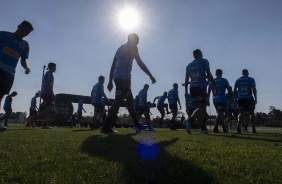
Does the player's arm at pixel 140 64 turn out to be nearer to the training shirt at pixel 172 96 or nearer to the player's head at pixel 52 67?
the player's head at pixel 52 67

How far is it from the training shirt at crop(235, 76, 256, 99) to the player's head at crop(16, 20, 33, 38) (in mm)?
8137

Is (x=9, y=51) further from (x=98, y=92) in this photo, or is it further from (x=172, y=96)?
(x=172, y=96)

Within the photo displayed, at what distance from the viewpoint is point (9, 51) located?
630 centimetres

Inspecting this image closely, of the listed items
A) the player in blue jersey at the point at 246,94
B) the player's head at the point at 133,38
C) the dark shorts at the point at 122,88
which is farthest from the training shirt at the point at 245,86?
the dark shorts at the point at 122,88

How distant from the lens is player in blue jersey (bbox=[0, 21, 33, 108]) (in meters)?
6.10

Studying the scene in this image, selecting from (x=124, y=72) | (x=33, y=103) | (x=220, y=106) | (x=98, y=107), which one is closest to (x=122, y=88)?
(x=124, y=72)

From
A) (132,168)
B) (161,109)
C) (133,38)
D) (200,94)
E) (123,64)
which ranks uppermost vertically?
(133,38)

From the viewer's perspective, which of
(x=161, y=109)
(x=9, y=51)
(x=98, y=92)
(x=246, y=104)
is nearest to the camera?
(x=9, y=51)

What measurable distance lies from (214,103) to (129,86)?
17.2 ft

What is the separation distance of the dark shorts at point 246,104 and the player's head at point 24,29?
840cm

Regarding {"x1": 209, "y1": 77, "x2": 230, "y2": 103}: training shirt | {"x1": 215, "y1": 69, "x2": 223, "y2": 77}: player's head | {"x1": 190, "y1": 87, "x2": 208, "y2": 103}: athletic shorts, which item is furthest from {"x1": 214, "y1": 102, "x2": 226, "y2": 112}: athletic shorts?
{"x1": 190, "y1": 87, "x2": 208, "y2": 103}: athletic shorts

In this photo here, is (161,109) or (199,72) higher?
(199,72)

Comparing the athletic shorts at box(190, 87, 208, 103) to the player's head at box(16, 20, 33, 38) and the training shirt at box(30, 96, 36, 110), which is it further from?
the training shirt at box(30, 96, 36, 110)

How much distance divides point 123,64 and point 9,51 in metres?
2.77
